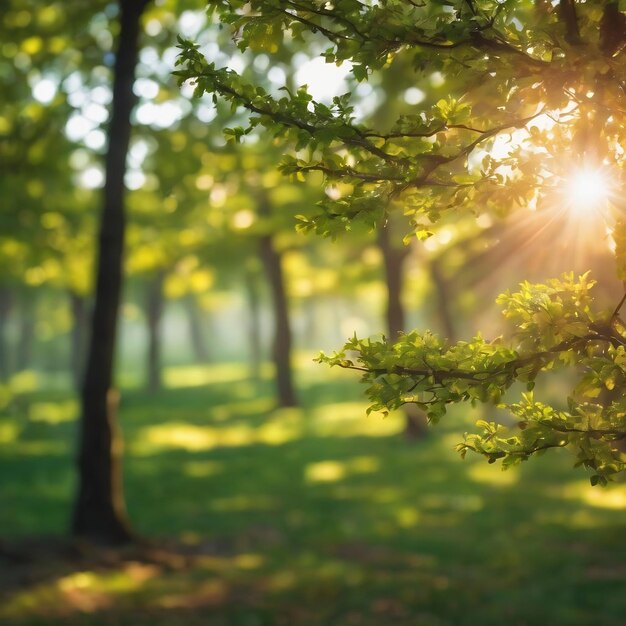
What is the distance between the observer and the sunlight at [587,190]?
3.38 meters

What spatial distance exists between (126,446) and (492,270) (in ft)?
32.8

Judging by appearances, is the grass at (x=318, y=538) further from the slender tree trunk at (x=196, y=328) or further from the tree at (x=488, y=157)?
the slender tree trunk at (x=196, y=328)

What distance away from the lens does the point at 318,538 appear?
11195 millimetres

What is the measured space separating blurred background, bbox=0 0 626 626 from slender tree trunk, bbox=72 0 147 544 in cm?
34

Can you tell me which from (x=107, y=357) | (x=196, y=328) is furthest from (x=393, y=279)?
(x=196, y=328)

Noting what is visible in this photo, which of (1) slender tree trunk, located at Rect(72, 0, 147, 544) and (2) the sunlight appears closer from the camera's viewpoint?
(2) the sunlight

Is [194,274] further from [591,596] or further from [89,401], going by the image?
[591,596]

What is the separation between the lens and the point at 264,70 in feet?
39.7

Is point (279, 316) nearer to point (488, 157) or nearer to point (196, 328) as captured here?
point (488, 157)

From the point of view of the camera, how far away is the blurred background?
808cm

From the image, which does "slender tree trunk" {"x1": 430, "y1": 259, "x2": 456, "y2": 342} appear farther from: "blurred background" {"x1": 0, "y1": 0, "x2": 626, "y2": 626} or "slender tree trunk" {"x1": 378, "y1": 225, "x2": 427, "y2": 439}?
"slender tree trunk" {"x1": 378, "y1": 225, "x2": 427, "y2": 439}

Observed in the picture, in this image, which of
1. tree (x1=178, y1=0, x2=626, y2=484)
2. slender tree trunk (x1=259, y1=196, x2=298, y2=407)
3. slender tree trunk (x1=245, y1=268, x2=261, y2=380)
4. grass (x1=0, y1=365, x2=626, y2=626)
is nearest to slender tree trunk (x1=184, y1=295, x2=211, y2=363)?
slender tree trunk (x1=245, y1=268, x2=261, y2=380)

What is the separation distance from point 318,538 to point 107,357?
146 inches

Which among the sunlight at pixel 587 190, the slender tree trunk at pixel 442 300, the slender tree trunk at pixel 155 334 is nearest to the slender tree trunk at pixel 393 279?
the slender tree trunk at pixel 442 300
